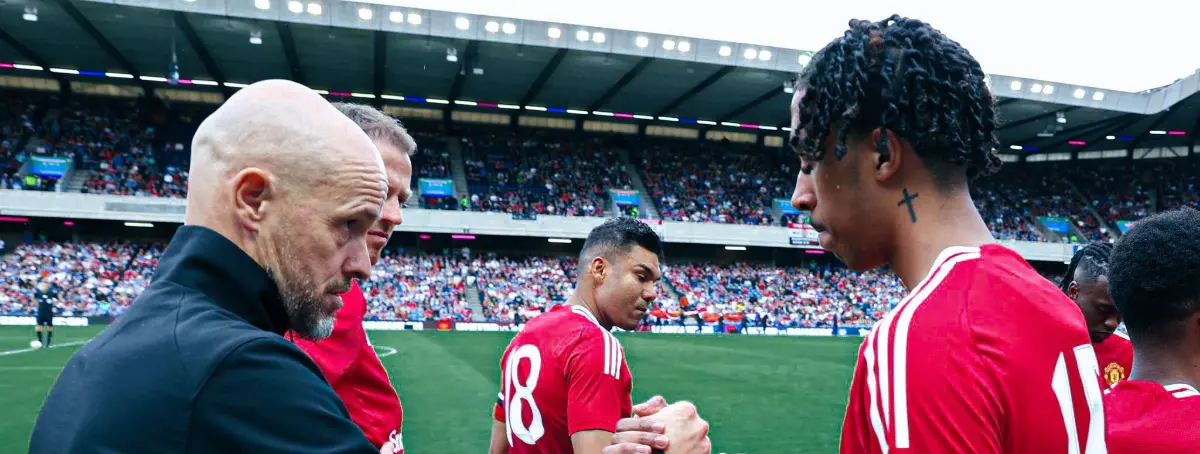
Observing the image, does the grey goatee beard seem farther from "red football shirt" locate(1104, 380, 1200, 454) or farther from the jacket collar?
"red football shirt" locate(1104, 380, 1200, 454)

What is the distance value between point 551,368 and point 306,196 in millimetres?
1875

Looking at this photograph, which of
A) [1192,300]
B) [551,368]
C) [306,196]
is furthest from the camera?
[551,368]

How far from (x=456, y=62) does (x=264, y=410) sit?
32.7 metres

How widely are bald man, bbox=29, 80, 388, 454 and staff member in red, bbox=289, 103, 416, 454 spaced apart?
1394 millimetres

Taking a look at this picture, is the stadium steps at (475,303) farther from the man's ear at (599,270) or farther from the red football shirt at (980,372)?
A: the red football shirt at (980,372)

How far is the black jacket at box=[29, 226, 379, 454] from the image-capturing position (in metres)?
1.20

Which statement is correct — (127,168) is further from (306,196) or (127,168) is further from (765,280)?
(306,196)

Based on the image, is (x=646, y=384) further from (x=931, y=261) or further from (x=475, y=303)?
(x=475, y=303)

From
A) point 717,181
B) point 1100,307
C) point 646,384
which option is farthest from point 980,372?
point 717,181

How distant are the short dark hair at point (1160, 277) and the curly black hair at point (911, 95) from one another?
1.17 metres

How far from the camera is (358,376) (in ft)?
10.5

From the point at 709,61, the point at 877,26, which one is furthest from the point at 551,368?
the point at 709,61

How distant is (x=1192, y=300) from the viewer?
2.33 metres

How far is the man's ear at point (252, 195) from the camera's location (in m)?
1.50
